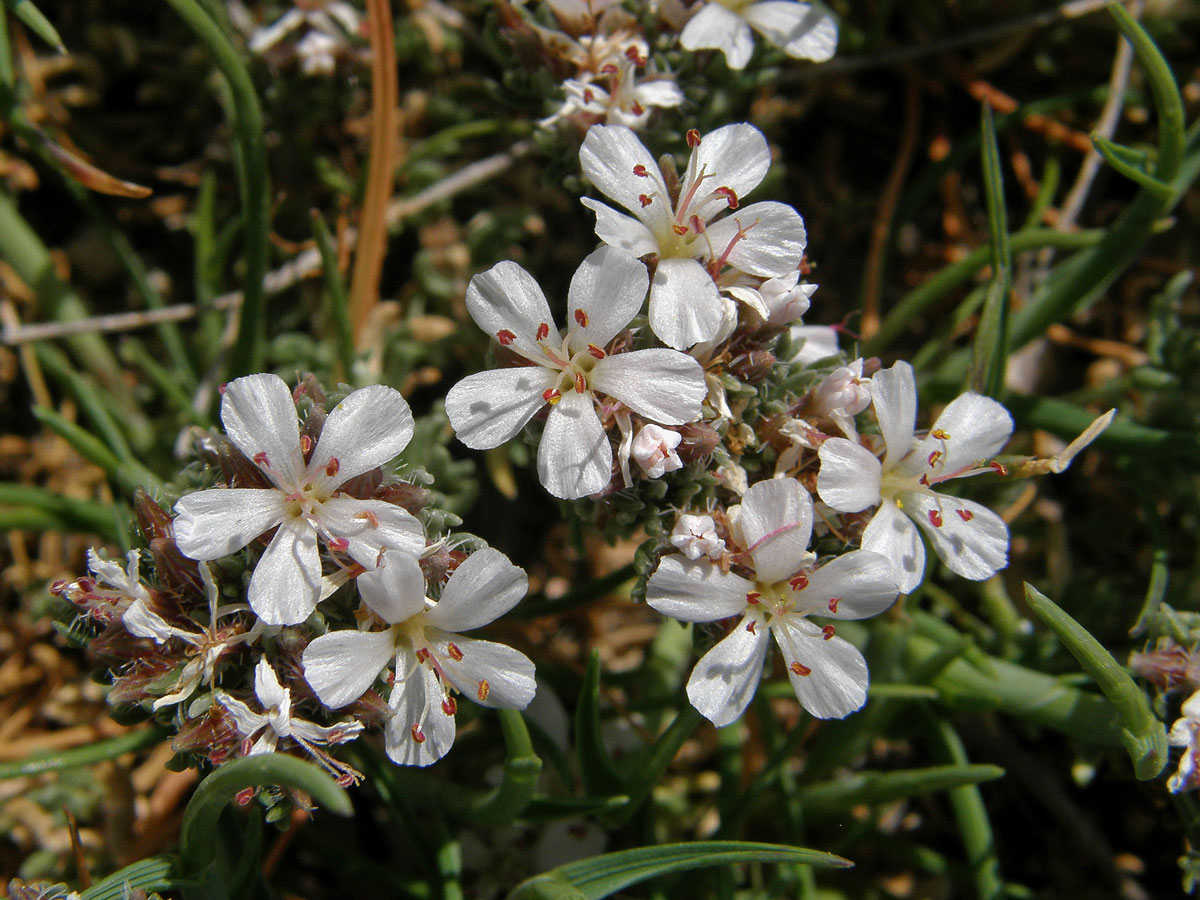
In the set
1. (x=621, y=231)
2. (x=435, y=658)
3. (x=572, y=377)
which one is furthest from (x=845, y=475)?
(x=435, y=658)

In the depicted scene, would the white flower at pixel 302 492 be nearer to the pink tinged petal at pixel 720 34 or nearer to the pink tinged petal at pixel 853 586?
the pink tinged petal at pixel 853 586

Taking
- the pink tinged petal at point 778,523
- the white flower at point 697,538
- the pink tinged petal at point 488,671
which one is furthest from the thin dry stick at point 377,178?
the pink tinged petal at point 778,523

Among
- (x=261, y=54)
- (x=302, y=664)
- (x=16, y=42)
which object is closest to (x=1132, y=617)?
(x=302, y=664)

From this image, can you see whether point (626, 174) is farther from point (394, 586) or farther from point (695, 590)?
point (394, 586)

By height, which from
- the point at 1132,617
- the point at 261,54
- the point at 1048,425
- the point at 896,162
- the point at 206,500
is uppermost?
the point at 261,54

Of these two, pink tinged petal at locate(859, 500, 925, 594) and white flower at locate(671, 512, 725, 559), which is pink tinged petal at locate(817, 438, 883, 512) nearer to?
pink tinged petal at locate(859, 500, 925, 594)

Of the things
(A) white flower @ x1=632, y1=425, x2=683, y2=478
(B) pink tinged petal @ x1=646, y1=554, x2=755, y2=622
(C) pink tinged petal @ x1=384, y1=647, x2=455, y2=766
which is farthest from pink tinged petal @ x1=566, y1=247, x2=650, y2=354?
(C) pink tinged petal @ x1=384, y1=647, x2=455, y2=766

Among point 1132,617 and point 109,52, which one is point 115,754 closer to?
point 109,52
